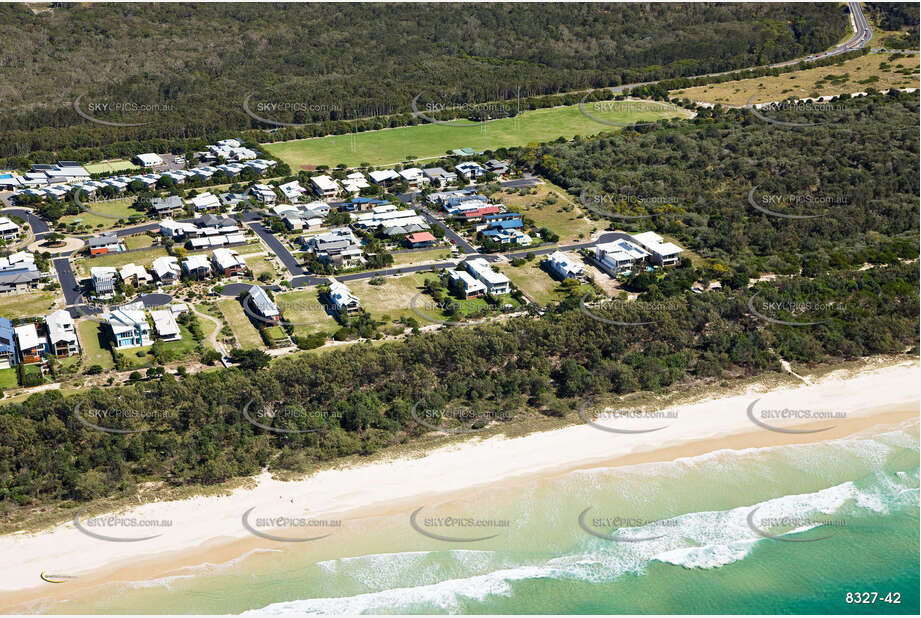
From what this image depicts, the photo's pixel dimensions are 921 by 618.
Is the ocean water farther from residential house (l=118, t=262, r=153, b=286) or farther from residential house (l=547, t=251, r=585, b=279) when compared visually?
residential house (l=118, t=262, r=153, b=286)

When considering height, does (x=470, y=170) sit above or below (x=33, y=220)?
below

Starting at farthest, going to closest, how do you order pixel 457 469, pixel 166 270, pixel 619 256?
pixel 619 256, pixel 166 270, pixel 457 469

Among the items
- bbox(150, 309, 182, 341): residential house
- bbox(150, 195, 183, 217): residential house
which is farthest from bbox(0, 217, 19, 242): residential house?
bbox(150, 309, 182, 341): residential house

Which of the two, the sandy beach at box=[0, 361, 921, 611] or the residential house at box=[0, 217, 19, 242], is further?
the residential house at box=[0, 217, 19, 242]

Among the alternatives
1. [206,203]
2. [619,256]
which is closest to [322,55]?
[206,203]

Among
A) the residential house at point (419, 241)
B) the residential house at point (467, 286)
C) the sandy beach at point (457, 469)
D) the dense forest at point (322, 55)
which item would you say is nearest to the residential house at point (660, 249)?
the residential house at point (467, 286)

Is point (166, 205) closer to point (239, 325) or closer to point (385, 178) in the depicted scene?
point (385, 178)

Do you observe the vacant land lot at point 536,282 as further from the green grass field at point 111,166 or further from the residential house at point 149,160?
the green grass field at point 111,166
